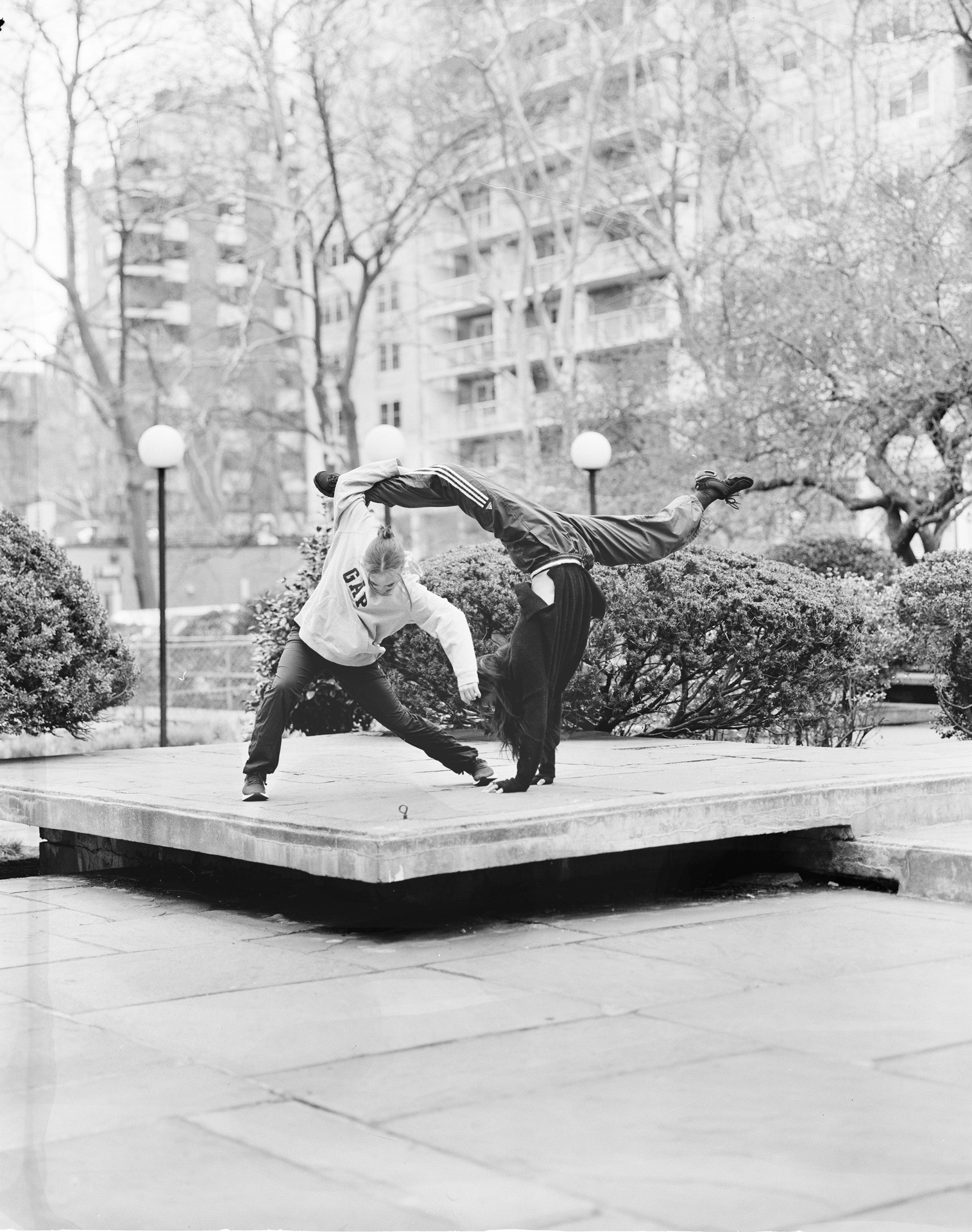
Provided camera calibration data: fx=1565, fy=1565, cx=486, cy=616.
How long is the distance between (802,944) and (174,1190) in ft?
10.9

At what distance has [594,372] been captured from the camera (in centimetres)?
2967

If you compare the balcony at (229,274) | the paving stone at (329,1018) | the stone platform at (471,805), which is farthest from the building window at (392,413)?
the paving stone at (329,1018)

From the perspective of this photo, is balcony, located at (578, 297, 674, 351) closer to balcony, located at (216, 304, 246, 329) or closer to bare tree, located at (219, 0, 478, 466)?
bare tree, located at (219, 0, 478, 466)

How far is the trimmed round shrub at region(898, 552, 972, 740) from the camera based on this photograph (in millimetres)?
12845

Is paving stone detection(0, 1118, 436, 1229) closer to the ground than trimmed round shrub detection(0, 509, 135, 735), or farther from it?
closer to the ground

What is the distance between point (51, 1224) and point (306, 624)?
4.46m

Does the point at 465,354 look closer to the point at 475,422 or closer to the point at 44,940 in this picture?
the point at 475,422

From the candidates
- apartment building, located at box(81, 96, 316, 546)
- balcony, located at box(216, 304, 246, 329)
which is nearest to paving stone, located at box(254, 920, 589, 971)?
apartment building, located at box(81, 96, 316, 546)

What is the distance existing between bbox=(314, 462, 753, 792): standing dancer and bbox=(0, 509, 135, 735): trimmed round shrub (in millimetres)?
3973

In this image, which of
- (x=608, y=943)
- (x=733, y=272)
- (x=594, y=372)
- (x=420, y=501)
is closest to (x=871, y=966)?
(x=608, y=943)

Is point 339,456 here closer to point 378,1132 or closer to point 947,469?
point 947,469

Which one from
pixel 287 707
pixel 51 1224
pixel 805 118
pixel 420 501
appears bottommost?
pixel 51 1224

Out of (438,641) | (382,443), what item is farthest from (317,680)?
(382,443)

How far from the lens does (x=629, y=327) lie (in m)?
41.5
